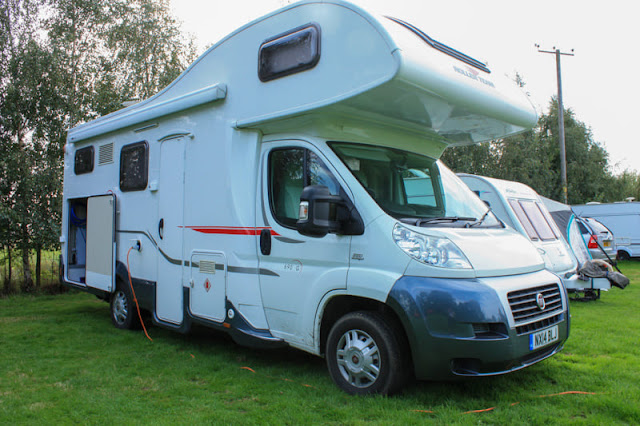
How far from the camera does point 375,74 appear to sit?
385 centimetres

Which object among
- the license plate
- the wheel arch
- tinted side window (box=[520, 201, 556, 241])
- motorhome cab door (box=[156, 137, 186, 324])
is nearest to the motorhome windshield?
the wheel arch

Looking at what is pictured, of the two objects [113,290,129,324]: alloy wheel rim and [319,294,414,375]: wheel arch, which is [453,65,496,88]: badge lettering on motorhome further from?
[113,290,129,324]: alloy wheel rim

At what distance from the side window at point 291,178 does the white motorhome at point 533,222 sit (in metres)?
5.87

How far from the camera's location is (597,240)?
12.1 m

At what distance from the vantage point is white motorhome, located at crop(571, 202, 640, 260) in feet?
63.2

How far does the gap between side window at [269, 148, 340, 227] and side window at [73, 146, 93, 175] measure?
4.04 m

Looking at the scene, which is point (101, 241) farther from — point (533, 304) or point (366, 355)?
point (533, 304)

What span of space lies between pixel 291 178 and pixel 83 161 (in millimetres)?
4611

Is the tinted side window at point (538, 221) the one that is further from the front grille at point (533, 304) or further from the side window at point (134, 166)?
the side window at point (134, 166)

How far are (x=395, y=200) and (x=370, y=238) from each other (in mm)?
532

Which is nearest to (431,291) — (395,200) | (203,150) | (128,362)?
(395,200)

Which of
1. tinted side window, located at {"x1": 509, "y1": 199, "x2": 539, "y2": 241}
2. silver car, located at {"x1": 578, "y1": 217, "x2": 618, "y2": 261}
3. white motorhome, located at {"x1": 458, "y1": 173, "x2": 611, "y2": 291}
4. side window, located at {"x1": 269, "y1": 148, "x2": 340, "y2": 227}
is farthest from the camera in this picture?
silver car, located at {"x1": 578, "y1": 217, "x2": 618, "y2": 261}

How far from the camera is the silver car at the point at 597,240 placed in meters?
12.5

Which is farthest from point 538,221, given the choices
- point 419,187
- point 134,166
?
point 134,166
